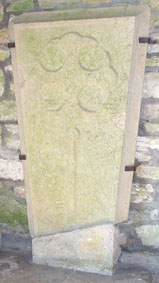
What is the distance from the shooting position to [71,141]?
2.06 metres

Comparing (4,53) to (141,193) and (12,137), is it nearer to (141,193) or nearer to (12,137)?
(12,137)

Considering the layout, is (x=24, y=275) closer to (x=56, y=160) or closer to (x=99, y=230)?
(x=99, y=230)

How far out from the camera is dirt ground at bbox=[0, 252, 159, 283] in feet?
7.08

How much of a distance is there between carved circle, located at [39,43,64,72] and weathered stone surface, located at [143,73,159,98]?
579 mm

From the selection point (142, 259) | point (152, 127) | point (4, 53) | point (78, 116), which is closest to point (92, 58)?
point (78, 116)

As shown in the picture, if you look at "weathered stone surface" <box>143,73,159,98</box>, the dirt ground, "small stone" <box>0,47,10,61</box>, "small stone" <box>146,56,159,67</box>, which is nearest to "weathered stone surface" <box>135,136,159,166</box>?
"weathered stone surface" <box>143,73,159,98</box>

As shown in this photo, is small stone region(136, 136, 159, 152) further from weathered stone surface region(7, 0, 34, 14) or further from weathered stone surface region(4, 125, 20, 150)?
weathered stone surface region(7, 0, 34, 14)

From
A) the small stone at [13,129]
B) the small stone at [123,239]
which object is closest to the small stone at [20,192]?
the small stone at [13,129]

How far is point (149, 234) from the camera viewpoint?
2203 millimetres

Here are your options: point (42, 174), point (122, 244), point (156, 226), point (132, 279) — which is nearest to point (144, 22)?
point (42, 174)

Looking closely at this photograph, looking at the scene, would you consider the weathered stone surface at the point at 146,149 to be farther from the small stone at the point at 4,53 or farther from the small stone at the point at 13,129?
the small stone at the point at 4,53

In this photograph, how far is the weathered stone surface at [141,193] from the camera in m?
2.12

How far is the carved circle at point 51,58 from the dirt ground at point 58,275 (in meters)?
1.54

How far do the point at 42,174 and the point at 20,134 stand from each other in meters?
0.34
